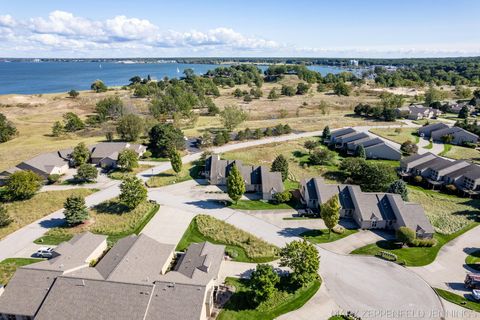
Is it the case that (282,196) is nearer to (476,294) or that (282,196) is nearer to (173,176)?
(173,176)

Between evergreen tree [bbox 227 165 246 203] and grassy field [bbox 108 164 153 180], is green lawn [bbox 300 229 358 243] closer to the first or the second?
evergreen tree [bbox 227 165 246 203]

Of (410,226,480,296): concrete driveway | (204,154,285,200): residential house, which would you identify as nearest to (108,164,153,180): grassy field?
(204,154,285,200): residential house

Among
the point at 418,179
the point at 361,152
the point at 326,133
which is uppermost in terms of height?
the point at 326,133

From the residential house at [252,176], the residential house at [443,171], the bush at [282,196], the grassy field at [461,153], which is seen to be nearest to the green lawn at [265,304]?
the bush at [282,196]

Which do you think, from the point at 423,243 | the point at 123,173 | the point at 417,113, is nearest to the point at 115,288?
the point at 423,243

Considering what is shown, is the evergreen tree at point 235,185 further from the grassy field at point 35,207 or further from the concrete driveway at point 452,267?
the grassy field at point 35,207
